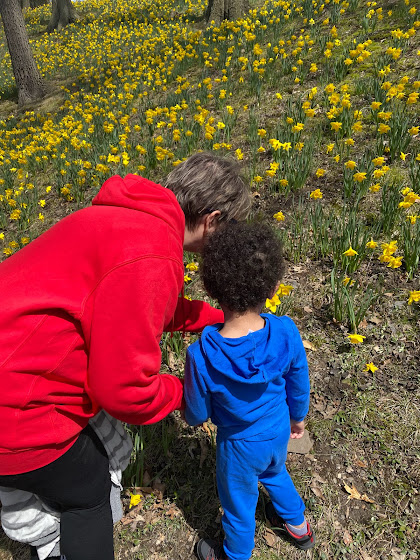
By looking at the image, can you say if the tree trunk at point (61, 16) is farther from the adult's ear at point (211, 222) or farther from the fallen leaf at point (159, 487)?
the fallen leaf at point (159, 487)

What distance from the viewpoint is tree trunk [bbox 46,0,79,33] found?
18375mm

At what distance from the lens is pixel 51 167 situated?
6.77 m

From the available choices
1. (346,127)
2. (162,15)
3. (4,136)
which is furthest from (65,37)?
(346,127)

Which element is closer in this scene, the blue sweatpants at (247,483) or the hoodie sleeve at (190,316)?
the blue sweatpants at (247,483)

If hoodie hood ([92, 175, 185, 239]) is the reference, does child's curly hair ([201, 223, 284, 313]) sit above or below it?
below

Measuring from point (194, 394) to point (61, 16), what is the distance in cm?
2231

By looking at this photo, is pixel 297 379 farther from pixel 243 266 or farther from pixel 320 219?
pixel 320 219

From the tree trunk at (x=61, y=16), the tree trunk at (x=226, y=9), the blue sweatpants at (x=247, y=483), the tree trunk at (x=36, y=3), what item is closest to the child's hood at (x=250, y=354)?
the blue sweatpants at (x=247, y=483)

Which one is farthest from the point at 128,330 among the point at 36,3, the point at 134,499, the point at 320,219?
the point at 36,3

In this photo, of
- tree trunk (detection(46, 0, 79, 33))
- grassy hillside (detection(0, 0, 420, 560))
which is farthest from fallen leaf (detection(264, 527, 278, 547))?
tree trunk (detection(46, 0, 79, 33))

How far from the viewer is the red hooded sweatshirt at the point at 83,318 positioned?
127cm

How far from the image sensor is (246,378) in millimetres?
1474

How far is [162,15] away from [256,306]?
16.2 m

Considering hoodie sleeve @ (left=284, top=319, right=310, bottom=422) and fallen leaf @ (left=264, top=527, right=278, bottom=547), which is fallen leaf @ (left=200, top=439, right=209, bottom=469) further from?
hoodie sleeve @ (left=284, top=319, right=310, bottom=422)
